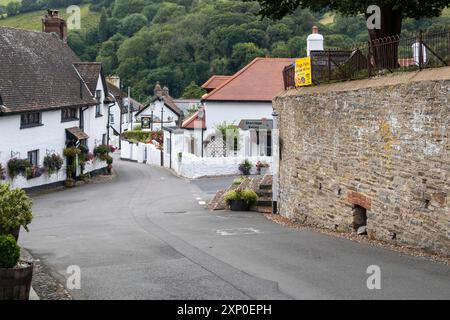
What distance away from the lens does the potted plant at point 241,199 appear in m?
25.1

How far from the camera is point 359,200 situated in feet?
54.3

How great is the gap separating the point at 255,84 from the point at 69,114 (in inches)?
562

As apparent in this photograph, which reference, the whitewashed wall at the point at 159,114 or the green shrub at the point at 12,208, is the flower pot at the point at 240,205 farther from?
the whitewashed wall at the point at 159,114

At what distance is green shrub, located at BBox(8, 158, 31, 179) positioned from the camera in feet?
103

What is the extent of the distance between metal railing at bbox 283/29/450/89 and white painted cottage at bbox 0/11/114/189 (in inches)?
688

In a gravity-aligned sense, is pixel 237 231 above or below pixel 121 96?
below

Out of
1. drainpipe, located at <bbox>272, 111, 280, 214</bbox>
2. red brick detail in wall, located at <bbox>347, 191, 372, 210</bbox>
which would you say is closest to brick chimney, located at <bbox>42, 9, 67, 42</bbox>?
drainpipe, located at <bbox>272, 111, 280, 214</bbox>

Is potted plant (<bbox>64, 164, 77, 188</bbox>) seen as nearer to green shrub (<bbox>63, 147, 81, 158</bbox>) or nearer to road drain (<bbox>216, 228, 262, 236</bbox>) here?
green shrub (<bbox>63, 147, 81, 158</bbox>)

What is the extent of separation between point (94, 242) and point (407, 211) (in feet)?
26.5

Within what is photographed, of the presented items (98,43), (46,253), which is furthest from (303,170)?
(98,43)

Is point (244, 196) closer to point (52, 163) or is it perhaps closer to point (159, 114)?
point (52, 163)

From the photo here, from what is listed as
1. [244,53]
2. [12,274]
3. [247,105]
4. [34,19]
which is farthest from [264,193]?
[34,19]
